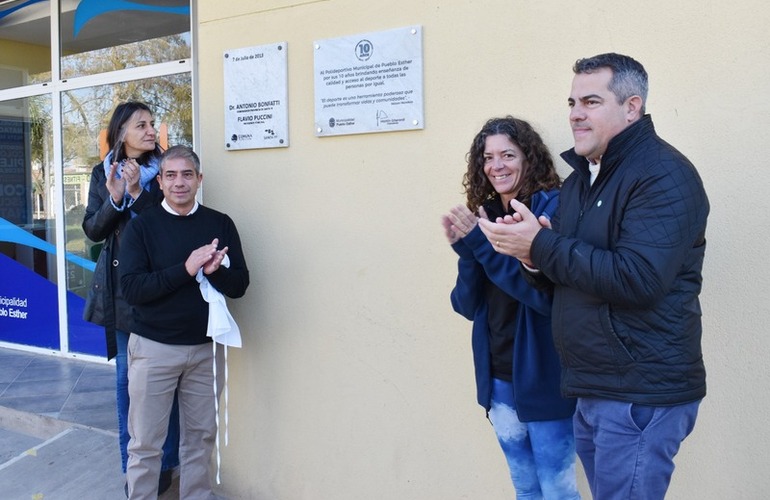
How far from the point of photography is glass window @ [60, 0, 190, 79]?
536 centimetres

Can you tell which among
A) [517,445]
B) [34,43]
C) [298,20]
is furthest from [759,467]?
[34,43]

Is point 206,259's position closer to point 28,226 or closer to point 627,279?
point 627,279

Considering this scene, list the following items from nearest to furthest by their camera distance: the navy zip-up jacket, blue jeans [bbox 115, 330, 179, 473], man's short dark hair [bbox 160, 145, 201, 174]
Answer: the navy zip-up jacket → man's short dark hair [bbox 160, 145, 201, 174] → blue jeans [bbox 115, 330, 179, 473]

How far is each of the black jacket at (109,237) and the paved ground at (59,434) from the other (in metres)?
0.90

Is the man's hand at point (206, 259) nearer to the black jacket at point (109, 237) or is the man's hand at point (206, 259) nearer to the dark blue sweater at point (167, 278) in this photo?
the dark blue sweater at point (167, 278)

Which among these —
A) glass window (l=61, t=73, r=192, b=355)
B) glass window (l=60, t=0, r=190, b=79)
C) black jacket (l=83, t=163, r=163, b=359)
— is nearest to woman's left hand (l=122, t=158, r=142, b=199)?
black jacket (l=83, t=163, r=163, b=359)

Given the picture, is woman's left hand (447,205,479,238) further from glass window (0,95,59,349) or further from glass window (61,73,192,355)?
glass window (0,95,59,349)

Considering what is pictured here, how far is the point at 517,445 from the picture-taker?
247cm

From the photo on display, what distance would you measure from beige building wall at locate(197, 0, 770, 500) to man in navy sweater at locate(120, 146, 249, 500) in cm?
38

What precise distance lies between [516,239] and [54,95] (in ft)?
17.9

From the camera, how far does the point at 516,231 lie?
199cm

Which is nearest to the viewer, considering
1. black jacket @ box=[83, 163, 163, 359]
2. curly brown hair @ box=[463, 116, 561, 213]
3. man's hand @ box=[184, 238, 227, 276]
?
curly brown hair @ box=[463, 116, 561, 213]

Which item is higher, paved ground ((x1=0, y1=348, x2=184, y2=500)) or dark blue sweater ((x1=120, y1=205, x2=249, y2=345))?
dark blue sweater ((x1=120, y1=205, x2=249, y2=345))

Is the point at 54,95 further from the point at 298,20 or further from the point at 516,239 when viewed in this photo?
the point at 516,239
